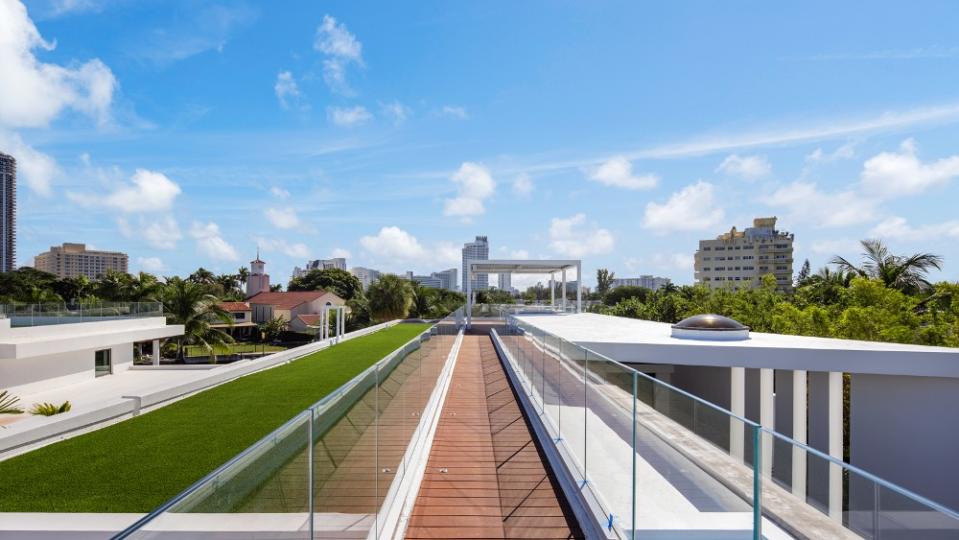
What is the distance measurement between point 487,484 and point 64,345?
16.4 m

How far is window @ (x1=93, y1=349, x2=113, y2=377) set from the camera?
19.0m

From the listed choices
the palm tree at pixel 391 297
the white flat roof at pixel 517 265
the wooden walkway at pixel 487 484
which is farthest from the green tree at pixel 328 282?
the wooden walkway at pixel 487 484

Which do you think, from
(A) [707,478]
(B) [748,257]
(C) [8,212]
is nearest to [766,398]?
(A) [707,478]

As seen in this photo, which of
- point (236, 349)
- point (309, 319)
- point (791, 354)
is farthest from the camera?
point (309, 319)

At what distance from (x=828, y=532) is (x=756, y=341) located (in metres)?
11.9

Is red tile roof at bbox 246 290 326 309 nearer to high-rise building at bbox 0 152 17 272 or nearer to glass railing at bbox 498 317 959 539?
glass railing at bbox 498 317 959 539

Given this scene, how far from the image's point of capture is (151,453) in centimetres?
896

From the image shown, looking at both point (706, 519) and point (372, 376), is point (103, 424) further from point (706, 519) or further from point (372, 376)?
point (706, 519)

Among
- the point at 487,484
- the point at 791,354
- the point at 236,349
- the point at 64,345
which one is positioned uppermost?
the point at 791,354

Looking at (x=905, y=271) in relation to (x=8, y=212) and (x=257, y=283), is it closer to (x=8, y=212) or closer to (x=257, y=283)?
(x=257, y=283)

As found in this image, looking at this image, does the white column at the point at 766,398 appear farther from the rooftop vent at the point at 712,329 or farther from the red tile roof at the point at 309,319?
the red tile roof at the point at 309,319

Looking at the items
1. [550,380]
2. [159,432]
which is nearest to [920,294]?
[550,380]

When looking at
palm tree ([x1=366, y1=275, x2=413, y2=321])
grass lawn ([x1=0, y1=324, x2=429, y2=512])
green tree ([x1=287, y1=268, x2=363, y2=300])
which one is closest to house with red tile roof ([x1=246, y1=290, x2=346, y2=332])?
palm tree ([x1=366, y1=275, x2=413, y2=321])

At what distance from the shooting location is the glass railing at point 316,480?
6.81 feet
